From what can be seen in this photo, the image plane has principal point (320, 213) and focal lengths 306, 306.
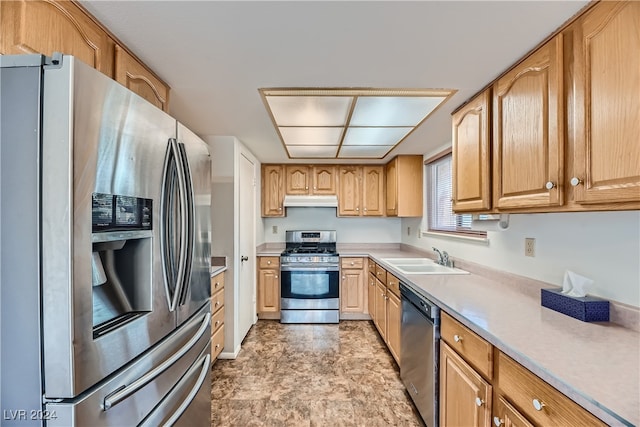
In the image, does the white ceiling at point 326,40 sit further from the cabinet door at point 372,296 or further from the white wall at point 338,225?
the white wall at point 338,225

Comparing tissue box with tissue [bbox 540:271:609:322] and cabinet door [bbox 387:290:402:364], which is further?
cabinet door [bbox 387:290:402:364]

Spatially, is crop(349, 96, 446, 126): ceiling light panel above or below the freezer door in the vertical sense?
above

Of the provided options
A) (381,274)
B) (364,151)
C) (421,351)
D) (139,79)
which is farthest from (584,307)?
(364,151)

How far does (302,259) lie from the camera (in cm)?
399

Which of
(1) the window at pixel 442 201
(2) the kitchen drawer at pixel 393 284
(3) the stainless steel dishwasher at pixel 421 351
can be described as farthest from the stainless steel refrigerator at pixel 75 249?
(1) the window at pixel 442 201

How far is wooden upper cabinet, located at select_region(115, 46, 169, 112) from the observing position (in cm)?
138

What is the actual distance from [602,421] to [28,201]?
5.23 ft

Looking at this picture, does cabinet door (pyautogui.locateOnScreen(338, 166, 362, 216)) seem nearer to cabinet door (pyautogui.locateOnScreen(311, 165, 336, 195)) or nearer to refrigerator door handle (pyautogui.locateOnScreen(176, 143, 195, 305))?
cabinet door (pyautogui.locateOnScreen(311, 165, 336, 195))

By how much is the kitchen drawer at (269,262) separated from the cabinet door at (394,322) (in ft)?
5.30

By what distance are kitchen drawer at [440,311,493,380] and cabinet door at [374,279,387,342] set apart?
1.41 m

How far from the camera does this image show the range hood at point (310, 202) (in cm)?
427

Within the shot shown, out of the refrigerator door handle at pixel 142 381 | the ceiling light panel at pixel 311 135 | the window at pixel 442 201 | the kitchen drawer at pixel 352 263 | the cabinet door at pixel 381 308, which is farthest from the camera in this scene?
the kitchen drawer at pixel 352 263

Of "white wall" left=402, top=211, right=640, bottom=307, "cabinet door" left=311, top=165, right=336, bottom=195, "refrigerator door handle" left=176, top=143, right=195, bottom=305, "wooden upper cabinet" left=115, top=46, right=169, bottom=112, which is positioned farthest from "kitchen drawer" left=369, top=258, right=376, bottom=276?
"wooden upper cabinet" left=115, top=46, right=169, bottom=112

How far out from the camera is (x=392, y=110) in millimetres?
2152
